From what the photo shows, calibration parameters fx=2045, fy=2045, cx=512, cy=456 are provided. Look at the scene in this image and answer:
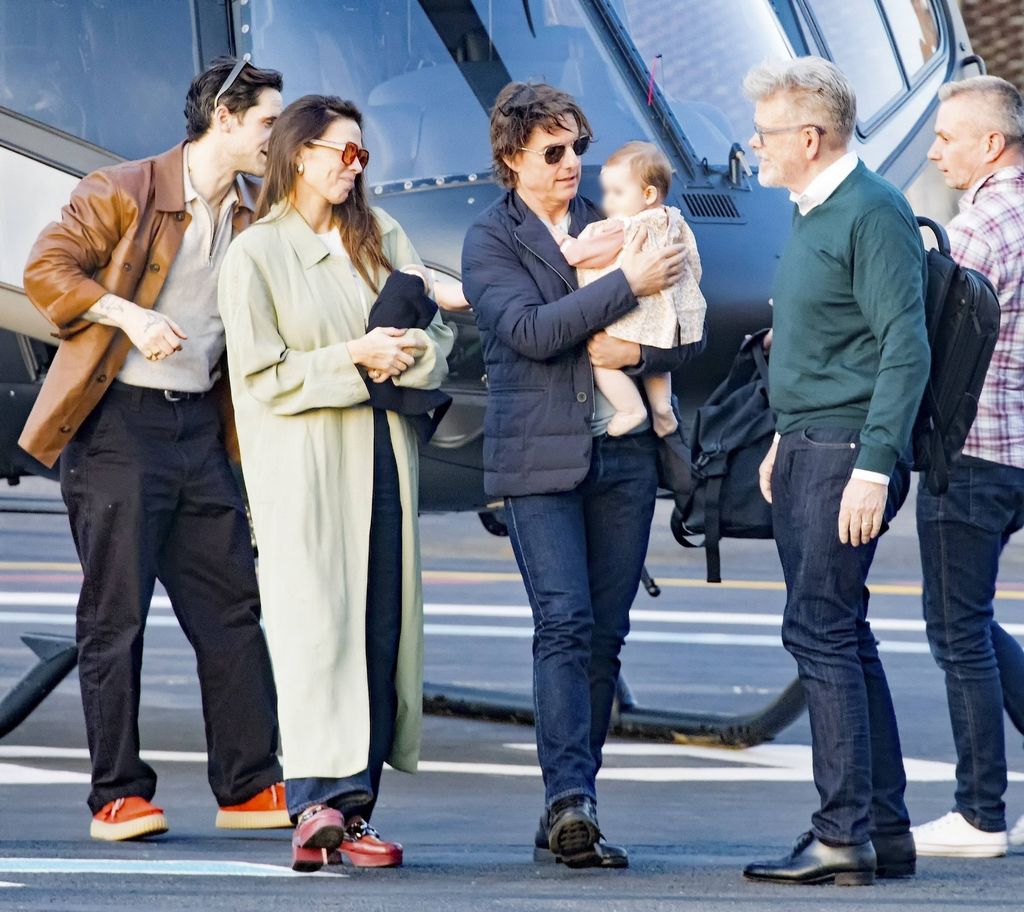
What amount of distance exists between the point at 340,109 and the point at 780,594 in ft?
22.0

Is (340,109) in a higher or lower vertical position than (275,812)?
higher

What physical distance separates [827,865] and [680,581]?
7.25 m

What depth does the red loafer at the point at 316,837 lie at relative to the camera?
4336mm

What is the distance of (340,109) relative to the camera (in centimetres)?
454

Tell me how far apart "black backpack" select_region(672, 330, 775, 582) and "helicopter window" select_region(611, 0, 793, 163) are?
1.49m

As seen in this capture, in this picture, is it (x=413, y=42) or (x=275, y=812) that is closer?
(x=275, y=812)

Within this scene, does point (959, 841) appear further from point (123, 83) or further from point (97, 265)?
point (123, 83)

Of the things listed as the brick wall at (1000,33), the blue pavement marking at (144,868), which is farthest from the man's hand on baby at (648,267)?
the brick wall at (1000,33)

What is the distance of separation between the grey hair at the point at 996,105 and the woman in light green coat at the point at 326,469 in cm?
140

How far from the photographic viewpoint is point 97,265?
191 inches

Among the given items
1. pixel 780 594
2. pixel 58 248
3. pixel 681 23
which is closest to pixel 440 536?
pixel 780 594

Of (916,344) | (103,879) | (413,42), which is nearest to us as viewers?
(916,344)

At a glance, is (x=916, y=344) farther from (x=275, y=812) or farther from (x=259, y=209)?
(x=275, y=812)

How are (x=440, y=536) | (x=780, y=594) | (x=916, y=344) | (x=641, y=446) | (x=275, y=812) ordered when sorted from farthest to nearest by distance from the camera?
1. (x=440, y=536)
2. (x=780, y=594)
3. (x=275, y=812)
4. (x=641, y=446)
5. (x=916, y=344)
